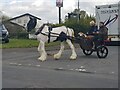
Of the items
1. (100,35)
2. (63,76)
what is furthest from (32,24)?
(63,76)

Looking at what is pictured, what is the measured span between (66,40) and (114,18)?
12.0 metres

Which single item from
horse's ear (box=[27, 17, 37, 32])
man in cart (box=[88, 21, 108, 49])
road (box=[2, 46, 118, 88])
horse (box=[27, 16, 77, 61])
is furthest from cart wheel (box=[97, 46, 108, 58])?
horse's ear (box=[27, 17, 37, 32])

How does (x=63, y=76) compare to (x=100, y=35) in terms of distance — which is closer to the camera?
(x=63, y=76)

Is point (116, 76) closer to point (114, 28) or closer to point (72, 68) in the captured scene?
point (72, 68)

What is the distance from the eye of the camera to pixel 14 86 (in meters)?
8.55

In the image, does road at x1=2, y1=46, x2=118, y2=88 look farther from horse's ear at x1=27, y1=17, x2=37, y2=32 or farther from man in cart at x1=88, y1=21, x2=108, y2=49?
man in cart at x1=88, y1=21, x2=108, y2=49

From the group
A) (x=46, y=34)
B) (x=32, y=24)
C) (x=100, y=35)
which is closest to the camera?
(x=32, y=24)

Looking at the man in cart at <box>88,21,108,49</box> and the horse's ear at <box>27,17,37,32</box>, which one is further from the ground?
the horse's ear at <box>27,17,37,32</box>

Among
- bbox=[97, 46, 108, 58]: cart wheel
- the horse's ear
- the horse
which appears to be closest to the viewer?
the horse's ear

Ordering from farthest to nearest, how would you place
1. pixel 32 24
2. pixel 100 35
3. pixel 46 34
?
pixel 100 35 < pixel 46 34 < pixel 32 24

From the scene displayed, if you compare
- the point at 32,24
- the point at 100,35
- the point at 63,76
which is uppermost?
the point at 32,24

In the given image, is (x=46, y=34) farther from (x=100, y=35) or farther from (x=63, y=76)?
(x=63, y=76)

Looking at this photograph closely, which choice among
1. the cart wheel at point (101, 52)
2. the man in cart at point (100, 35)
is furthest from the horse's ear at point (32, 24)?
the cart wheel at point (101, 52)

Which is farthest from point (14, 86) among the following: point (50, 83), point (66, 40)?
point (66, 40)
